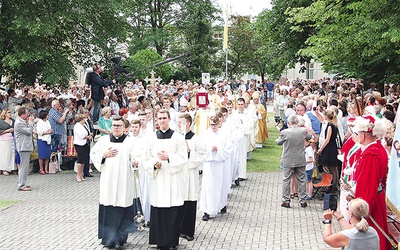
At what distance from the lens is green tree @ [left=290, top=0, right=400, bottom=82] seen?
53.9 ft

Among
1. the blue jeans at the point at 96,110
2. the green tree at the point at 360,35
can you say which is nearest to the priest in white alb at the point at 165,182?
the green tree at the point at 360,35

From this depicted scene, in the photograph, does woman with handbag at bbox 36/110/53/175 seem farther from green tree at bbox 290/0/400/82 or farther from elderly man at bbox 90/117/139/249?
green tree at bbox 290/0/400/82

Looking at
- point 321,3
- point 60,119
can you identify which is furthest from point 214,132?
point 321,3

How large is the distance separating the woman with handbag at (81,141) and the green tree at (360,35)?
7704 mm

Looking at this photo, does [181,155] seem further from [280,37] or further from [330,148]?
[280,37]

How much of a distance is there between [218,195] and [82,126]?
5.84 m

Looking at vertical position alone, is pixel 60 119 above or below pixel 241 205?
above

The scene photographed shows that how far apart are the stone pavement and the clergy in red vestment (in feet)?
7.45

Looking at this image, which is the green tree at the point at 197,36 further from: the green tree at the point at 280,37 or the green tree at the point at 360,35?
the green tree at the point at 360,35

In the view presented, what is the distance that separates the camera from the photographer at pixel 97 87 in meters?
18.7

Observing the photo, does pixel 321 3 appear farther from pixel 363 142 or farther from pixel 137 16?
pixel 137 16

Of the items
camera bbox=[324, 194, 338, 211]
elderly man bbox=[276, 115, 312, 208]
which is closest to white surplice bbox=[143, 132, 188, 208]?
elderly man bbox=[276, 115, 312, 208]

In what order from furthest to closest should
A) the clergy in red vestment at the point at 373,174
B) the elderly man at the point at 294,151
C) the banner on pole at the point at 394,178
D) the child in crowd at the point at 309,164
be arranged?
the child in crowd at the point at 309,164 < the elderly man at the point at 294,151 < the banner on pole at the point at 394,178 < the clergy in red vestment at the point at 373,174

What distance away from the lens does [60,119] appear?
17.8 m
